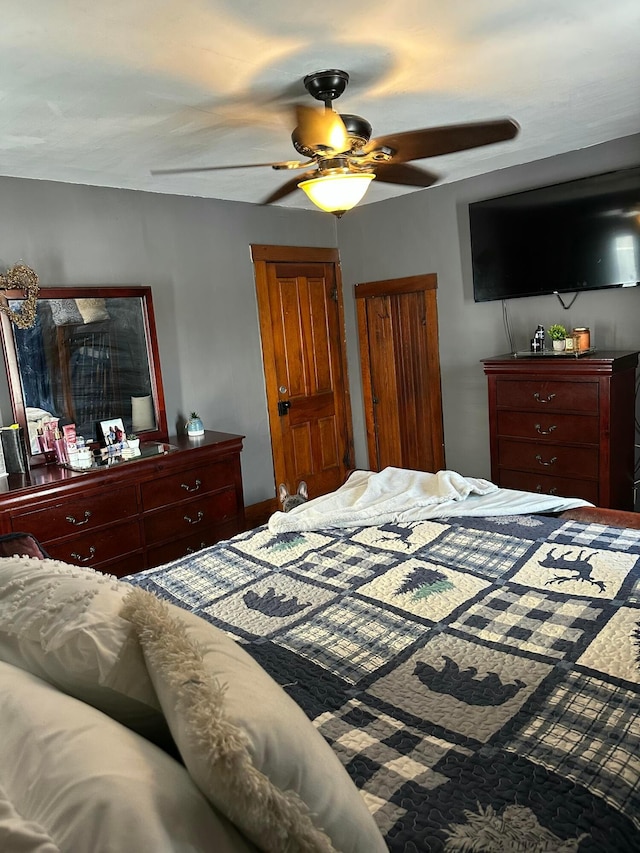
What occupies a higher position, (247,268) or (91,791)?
(247,268)

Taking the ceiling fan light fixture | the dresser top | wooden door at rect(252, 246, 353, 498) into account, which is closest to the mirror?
the dresser top

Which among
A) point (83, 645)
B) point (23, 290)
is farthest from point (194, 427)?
point (83, 645)

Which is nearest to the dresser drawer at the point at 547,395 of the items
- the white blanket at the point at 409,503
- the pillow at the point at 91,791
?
the white blanket at the point at 409,503

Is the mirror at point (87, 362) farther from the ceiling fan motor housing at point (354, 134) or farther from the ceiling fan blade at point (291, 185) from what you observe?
the ceiling fan motor housing at point (354, 134)

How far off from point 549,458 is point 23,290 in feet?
10.2

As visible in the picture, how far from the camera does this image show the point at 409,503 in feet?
8.52

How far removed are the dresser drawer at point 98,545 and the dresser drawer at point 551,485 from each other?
2.25m

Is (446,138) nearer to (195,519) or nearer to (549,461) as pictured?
(549,461)

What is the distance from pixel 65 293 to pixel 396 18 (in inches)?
94.0

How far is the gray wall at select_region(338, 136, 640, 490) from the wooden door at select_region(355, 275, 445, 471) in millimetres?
81

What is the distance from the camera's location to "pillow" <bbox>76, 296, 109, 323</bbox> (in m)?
3.65

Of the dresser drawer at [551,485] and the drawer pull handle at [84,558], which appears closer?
the drawer pull handle at [84,558]

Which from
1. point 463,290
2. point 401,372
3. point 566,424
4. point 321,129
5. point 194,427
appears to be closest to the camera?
point 321,129

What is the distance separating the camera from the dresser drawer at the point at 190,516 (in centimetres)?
343
